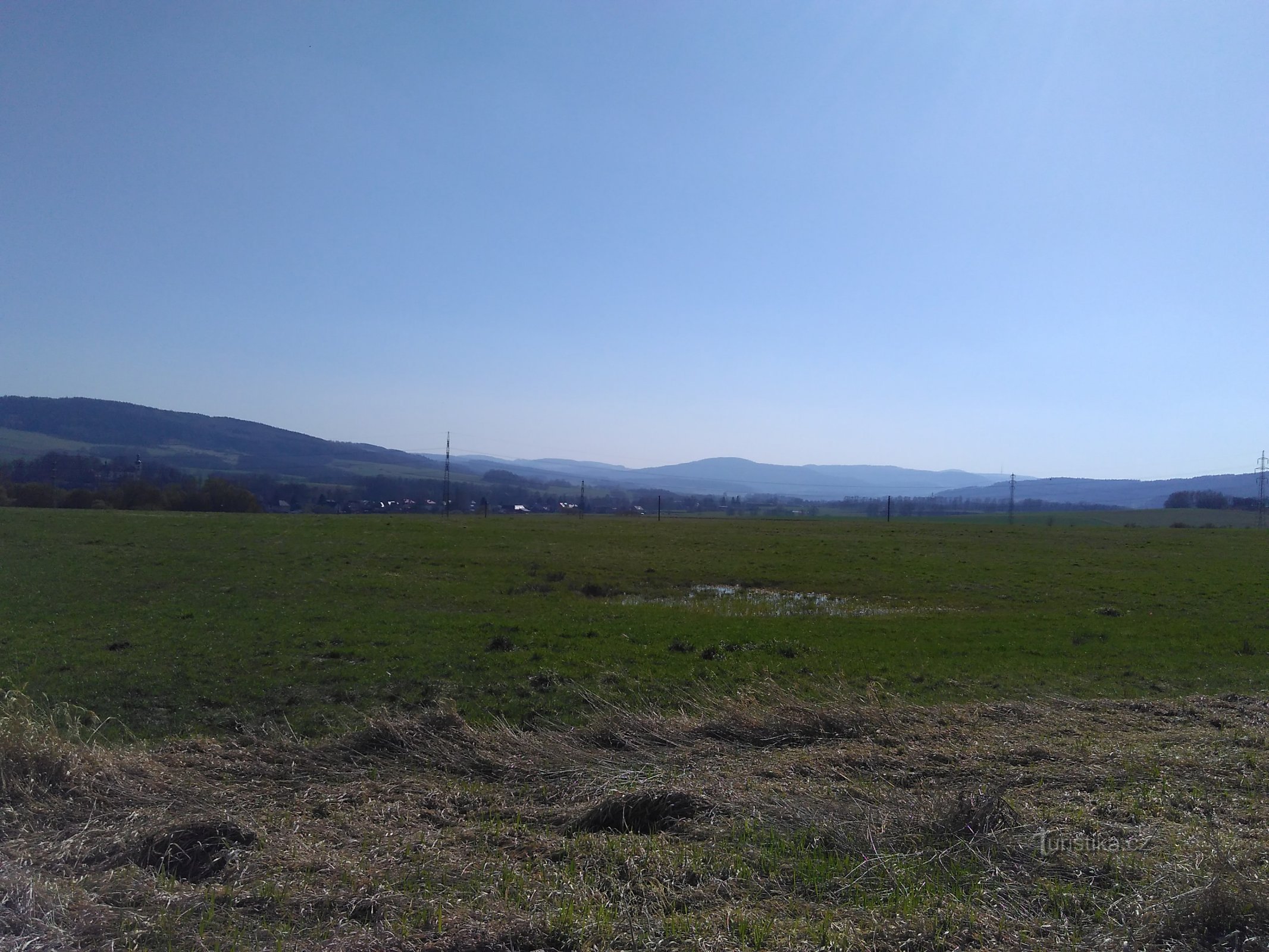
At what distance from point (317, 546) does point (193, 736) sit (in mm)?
22364

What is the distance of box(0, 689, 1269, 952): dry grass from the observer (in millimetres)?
4094

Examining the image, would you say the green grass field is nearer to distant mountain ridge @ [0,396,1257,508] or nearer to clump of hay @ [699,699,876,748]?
clump of hay @ [699,699,876,748]

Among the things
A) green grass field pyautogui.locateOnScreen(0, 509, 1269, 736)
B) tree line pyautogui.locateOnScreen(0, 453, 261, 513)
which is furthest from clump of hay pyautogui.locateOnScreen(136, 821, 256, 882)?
tree line pyautogui.locateOnScreen(0, 453, 261, 513)

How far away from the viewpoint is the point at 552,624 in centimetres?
1641

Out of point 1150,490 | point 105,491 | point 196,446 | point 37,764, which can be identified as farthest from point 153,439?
point 1150,490

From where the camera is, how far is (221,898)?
455 centimetres

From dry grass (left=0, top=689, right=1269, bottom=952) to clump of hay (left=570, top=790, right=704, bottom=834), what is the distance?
2cm

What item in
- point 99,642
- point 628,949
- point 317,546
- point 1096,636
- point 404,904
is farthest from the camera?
point 317,546

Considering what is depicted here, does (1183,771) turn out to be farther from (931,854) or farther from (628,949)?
(628,949)

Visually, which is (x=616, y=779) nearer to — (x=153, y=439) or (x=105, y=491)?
(x=105, y=491)

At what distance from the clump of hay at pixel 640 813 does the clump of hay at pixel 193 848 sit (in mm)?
2347

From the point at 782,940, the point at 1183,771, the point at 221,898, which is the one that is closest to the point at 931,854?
the point at 782,940

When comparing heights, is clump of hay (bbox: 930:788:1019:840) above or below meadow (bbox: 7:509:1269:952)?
above

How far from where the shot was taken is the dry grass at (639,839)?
4094mm
